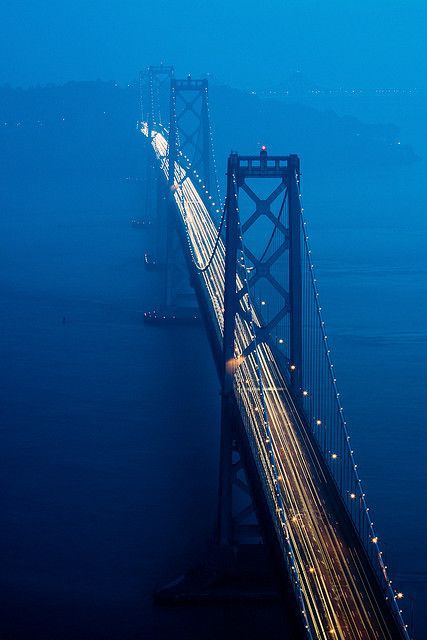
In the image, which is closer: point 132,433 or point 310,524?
point 310,524

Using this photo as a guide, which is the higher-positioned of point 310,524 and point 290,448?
point 290,448

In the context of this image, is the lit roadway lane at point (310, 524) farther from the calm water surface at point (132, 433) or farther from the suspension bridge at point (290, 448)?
the calm water surface at point (132, 433)

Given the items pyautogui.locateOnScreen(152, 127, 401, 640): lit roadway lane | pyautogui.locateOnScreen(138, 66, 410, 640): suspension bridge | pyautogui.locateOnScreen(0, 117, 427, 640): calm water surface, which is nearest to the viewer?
Result: pyautogui.locateOnScreen(152, 127, 401, 640): lit roadway lane

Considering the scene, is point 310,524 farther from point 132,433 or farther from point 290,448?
point 132,433

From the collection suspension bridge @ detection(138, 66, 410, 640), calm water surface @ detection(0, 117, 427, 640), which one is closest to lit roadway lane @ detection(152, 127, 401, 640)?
suspension bridge @ detection(138, 66, 410, 640)

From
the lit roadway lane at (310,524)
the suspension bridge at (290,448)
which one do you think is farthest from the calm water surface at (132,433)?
the lit roadway lane at (310,524)

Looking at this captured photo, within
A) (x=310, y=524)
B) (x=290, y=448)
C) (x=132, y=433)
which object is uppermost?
(x=290, y=448)

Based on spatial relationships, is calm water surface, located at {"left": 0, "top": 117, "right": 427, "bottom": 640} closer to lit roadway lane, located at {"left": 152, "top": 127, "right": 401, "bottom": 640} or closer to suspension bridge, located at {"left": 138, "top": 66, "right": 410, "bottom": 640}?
suspension bridge, located at {"left": 138, "top": 66, "right": 410, "bottom": 640}

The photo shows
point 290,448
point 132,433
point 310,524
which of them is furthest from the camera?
point 132,433

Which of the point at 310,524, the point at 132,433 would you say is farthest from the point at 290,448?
the point at 132,433
